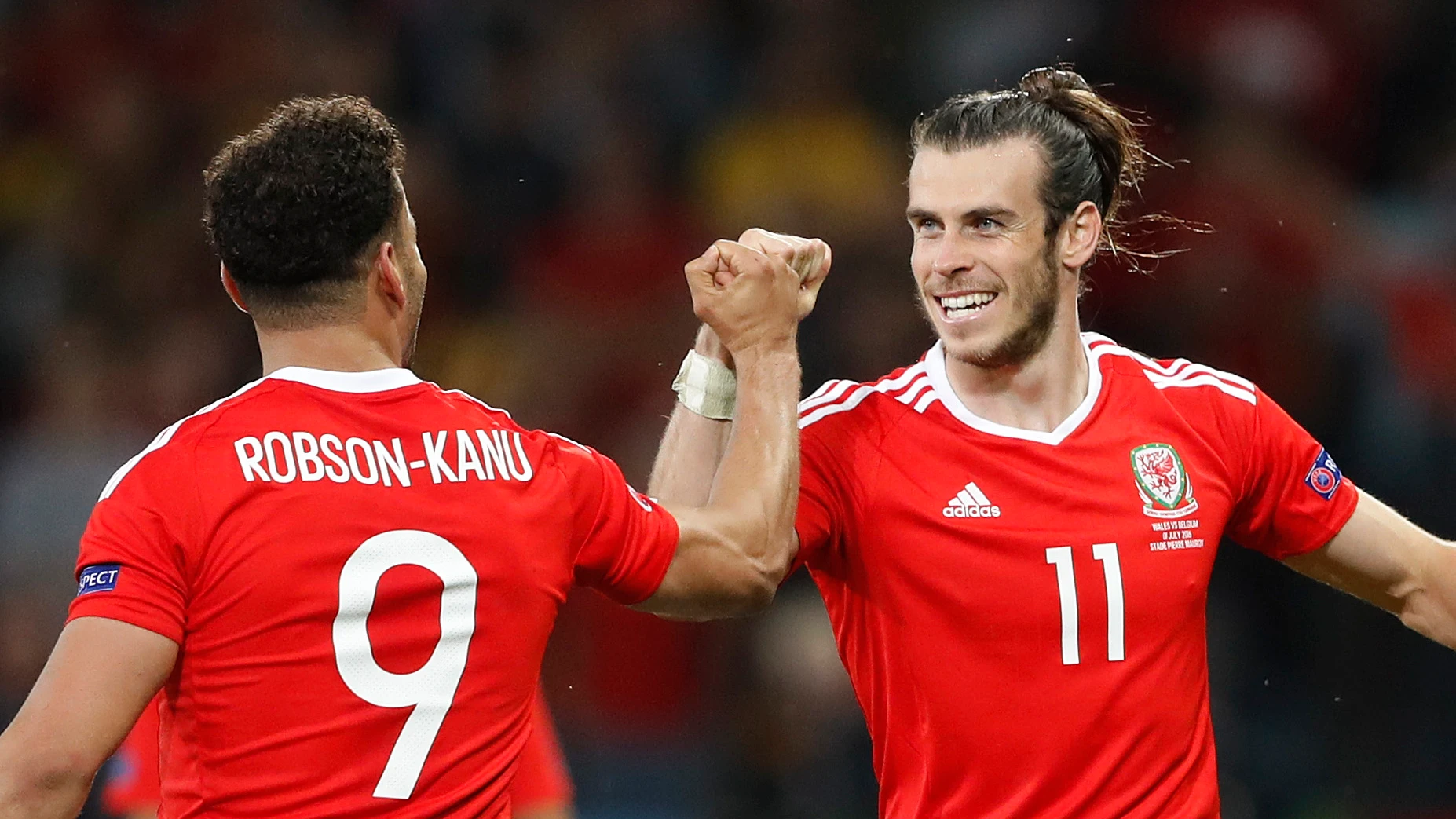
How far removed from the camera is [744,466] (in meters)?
3.09

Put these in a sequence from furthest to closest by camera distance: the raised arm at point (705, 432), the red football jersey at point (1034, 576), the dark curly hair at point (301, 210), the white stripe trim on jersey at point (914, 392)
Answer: the white stripe trim on jersey at point (914, 392) → the raised arm at point (705, 432) → the red football jersey at point (1034, 576) → the dark curly hair at point (301, 210)

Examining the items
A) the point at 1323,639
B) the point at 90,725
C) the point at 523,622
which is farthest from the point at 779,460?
the point at 1323,639

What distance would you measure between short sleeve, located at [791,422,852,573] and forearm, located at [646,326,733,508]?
0.56 ft

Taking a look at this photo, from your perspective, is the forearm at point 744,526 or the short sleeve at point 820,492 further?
the short sleeve at point 820,492

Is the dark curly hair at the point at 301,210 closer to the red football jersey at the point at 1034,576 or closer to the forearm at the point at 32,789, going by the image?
the forearm at the point at 32,789

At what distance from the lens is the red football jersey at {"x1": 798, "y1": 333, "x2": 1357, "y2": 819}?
3164mm

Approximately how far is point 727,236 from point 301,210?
466cm

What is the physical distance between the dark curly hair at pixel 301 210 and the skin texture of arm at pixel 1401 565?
2.06 m

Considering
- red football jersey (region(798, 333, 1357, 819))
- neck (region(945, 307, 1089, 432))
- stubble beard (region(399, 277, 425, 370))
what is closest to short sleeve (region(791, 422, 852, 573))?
red football jersey (region(798, 333, 1357, 819))

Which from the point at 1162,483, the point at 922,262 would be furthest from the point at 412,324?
the point at 1162,483

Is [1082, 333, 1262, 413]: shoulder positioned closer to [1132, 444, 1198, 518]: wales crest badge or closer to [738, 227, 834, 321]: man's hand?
[1132, 444, 1198, 518]: wales crest badge

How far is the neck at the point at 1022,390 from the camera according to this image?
11.1ft

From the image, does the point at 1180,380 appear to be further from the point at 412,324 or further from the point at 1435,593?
the point at 412,324

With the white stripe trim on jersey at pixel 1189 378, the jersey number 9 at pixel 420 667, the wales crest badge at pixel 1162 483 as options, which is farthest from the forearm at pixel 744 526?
the white stripe trim on jersey at pixel 1189 378
